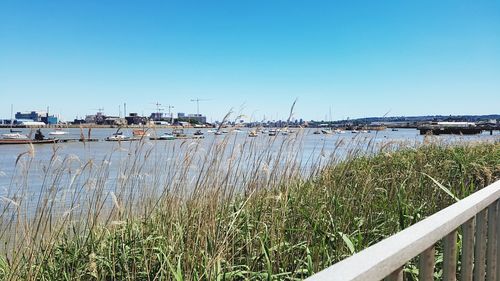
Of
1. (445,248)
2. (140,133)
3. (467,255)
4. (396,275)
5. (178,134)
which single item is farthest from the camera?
(178,134)

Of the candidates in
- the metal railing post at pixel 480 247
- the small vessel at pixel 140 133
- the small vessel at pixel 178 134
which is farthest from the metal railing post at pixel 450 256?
the small vessel at pixel 178 134

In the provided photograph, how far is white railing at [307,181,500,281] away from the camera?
885mm

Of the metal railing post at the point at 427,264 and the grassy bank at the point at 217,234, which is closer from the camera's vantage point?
the metal railing post at the point at 427,264

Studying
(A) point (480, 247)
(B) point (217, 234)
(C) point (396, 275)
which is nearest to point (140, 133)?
(B) point (217, 234)

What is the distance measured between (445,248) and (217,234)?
5.87 feet

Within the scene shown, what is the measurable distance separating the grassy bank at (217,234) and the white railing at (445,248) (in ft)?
2.39

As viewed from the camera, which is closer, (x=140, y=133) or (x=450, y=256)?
(x=450, y=256)

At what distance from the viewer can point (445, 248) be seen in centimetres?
146

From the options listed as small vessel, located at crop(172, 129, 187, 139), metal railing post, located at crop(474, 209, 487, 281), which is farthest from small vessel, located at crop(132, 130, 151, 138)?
metal railing post, located at crop(474, 209, 487, 281)

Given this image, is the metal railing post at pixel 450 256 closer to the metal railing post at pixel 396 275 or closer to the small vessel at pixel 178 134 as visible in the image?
the metal railing post at pixel 396 275

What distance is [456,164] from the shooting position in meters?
6.90

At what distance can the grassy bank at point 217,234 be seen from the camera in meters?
2.85

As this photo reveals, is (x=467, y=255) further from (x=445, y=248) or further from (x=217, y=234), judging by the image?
(x=217, y=234)

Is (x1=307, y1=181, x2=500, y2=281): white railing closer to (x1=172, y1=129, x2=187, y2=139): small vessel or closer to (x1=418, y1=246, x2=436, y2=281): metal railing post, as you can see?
(x1=418, y1=246, x2=436, y2=281): metal railing post
